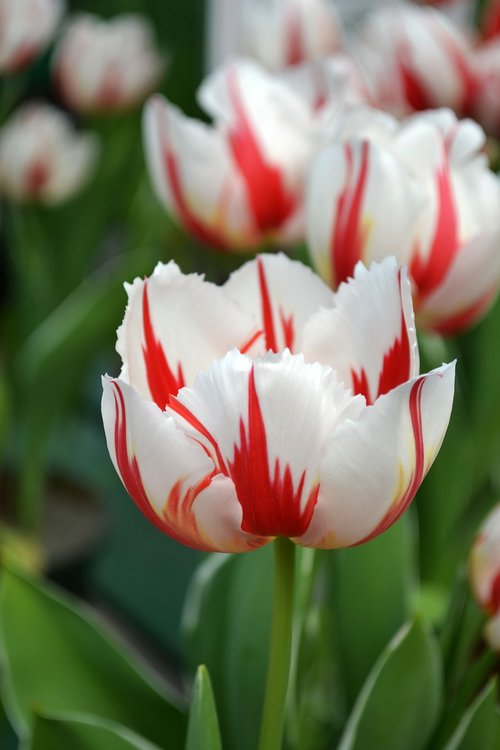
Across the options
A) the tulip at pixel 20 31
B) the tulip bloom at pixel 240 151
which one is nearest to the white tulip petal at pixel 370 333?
the tulip bloom at pixel 240 151

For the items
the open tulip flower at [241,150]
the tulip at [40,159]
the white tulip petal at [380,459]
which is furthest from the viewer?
the tulip at [40,159]

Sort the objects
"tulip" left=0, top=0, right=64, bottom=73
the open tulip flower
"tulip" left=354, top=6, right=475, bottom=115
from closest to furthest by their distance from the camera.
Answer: the open tulip flower
"tulip" left=354, top=6, right=475, bottom=115
"tulip" left=0, top=0, right=64, bottom=73

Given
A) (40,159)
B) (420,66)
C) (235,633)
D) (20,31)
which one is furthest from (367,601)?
(40,159)

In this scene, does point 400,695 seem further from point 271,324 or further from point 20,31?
point 20,31

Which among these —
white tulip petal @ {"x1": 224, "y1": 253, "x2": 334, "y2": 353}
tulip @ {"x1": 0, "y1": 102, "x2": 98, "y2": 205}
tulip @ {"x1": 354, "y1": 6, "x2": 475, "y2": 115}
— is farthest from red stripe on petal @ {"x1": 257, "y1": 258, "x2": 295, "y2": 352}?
tulip @ {"x1": 0, "y1": 102, "x2": 98, "y2": 205}

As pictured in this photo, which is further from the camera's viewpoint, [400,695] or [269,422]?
[400,695]

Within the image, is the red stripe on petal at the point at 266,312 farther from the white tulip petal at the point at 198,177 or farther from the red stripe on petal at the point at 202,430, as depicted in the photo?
the white tulip petal at the point at 198,177

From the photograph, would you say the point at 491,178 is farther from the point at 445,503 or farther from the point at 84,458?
the point at 84,458

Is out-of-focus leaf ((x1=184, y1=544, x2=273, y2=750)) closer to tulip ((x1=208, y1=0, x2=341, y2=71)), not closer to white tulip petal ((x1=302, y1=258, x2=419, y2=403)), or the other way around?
white tulip petal ((x1=302, y1=258, x2=419, y2=403))
